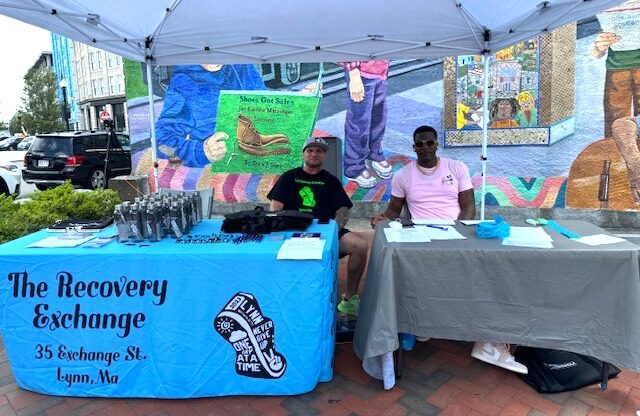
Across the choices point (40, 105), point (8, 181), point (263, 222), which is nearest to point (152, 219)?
point (263, 222)

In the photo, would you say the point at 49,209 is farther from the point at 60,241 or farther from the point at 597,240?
the point at 597,240

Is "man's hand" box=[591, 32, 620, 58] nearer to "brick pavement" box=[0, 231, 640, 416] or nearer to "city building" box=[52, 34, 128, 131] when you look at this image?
"brick pavement" box=[0, 231, 640, 416]

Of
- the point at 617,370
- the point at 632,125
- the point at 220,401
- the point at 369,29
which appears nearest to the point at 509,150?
the point at 632,125

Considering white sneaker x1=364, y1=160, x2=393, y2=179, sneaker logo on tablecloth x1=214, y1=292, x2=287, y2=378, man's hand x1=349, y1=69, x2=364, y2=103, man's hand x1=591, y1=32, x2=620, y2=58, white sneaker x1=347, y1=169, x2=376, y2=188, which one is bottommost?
sneaker logo on tablecloth x1=214, y1=292, x2=287, y2=378

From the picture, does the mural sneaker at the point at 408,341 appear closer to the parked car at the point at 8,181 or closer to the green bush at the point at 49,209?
the green bush at the point at 49,209

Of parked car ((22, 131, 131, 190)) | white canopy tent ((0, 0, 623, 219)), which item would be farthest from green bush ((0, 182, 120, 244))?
parked car ((22, 131, 131, 190))

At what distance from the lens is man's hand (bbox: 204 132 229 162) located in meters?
7.04

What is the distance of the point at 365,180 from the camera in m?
6.75

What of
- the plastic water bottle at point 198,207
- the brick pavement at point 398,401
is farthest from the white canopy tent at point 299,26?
the brick pavement at point 398,401

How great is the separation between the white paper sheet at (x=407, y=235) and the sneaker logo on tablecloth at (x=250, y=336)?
0.89m

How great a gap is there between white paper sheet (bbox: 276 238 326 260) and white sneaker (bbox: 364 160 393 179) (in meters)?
4.30

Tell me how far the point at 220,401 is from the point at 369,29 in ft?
10.1

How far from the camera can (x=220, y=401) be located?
2396mm

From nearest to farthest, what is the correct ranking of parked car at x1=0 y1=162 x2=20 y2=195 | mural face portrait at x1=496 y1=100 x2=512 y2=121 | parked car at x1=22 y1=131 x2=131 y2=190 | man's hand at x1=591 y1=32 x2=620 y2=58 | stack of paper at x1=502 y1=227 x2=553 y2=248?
stack of paper at x1=502 y1=227 x2=553 y2=248 < man's hand at x1=591 y1=32 x2=620 y2=58 < mural face portrait at x1=496 y1=100 x2=512 y2=121 < parked car at x1=0 y1=162 x2=20 y2=195 < parked car at x1=22 y1=131 x2=131 y2=190
